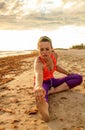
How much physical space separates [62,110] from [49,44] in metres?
1.13

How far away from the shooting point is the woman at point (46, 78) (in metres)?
4.30

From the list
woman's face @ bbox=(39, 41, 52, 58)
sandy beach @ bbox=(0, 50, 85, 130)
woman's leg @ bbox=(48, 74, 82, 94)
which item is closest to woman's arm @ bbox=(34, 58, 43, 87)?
woman's face @ bbox=(39, 41, 52, 58)

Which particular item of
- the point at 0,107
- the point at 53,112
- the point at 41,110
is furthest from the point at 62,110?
the point at 0,107

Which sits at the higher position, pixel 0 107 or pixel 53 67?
pixel 53 67

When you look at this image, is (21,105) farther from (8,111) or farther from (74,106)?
(74,106)

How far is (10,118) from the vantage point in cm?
436

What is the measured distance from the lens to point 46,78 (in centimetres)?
543

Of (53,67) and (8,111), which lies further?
(53,67)

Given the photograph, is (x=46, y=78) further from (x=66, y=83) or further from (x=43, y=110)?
(x=43, y=110)

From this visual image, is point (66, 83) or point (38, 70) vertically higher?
point (38, 70)

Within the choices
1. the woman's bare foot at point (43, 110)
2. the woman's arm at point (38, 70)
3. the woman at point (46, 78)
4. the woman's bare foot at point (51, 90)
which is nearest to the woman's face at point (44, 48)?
the woman at point (46, 78)

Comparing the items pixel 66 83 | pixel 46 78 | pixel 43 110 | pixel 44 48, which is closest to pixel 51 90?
pixel 46 78


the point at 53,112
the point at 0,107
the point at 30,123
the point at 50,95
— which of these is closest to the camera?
the point at 30,123

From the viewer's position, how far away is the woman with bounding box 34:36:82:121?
430cm
